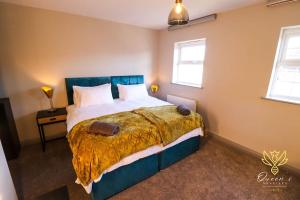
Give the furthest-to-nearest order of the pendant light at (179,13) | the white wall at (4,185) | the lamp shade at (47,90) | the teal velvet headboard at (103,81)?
the teal velvet headboard at (103,81)
the lamp shade at (47,90)
the pendant light at (179,13)
the white wall at (4,185)

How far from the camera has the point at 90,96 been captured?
2.56 metres

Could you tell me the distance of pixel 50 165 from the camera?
80.7 inches

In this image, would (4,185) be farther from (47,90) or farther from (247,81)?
(247,81)

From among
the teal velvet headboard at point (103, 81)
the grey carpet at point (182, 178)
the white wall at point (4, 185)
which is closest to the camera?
the white wall at point (4, 185)

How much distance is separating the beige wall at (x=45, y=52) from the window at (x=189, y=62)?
50.1 inches

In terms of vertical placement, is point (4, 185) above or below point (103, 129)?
below

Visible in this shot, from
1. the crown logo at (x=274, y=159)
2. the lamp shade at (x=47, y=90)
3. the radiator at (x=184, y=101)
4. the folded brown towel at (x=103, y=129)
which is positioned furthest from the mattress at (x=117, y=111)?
the crown logo at (x=274, y=159)

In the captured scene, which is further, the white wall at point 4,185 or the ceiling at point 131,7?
the ceiling at point 131,7

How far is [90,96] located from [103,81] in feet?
1.99

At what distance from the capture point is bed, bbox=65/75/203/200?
1532 mm

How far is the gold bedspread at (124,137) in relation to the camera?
1409 mm

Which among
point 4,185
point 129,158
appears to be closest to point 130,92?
point 129,158

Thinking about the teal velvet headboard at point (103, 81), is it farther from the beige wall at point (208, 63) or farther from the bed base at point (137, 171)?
the bed base at point (137, 171)

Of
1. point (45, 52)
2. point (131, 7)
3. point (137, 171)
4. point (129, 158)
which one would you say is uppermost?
point (131, 7)
